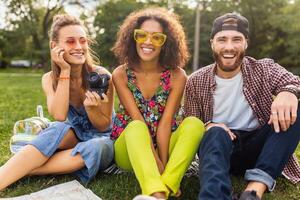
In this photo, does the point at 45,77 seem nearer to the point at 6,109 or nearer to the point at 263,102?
the point at 263,102

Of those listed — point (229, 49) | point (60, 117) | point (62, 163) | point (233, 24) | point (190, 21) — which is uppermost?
point (233, 24)

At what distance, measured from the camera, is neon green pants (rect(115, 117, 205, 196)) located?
2924 mm

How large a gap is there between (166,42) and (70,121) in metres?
1.15

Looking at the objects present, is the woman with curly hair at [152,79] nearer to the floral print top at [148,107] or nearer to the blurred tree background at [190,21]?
the floral print top at [148,107]

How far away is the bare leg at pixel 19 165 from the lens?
343 cm

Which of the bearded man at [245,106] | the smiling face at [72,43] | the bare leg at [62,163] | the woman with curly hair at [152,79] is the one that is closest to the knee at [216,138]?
the bearded man at [245,106]

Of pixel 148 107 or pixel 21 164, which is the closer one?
pixel 21 164

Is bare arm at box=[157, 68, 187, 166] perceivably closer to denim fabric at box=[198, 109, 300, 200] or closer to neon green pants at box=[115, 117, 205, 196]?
neon green pants at box=[115, 117, 205, 196]

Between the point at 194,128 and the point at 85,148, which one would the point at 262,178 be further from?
the point at 85,148

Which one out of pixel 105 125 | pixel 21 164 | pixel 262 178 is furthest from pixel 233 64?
pixel 21 164

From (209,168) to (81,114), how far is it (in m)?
1.64

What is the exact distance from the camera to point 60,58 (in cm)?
379

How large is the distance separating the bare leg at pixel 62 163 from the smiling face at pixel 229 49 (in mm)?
1458

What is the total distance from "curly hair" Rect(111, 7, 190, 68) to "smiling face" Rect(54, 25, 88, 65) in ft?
1.04
